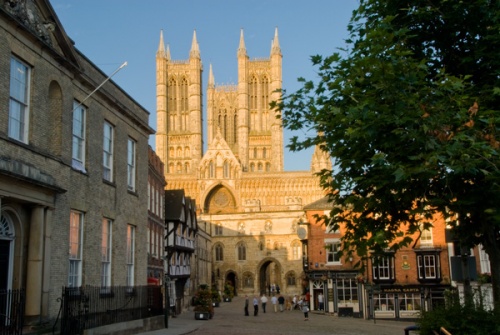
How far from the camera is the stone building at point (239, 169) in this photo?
8550cm

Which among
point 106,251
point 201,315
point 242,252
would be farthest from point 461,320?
point 242,252

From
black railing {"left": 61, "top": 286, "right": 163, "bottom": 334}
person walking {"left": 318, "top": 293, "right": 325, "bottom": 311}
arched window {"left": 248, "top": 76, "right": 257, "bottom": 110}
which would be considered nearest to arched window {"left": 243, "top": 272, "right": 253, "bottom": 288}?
person walking {"left": 318, "top": 293, "right": 325, "bottom": 311}

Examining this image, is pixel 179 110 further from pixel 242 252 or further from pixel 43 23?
pixel 43 23

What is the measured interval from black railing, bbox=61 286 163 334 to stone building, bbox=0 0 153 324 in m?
0.41

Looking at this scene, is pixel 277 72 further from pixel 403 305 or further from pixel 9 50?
pixel 9 50

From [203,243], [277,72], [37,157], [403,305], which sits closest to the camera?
[37,157]

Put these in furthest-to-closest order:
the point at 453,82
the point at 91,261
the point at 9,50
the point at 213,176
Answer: the point at 213,176 → the point at 91,261 → the point at 9,50 → the point at 453,82

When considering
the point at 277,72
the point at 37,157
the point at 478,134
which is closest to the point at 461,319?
the point at 478,134

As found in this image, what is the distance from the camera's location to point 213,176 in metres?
108

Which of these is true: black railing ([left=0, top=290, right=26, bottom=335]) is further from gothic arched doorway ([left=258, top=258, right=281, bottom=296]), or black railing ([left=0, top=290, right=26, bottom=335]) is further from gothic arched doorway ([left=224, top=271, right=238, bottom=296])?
gothic arched doorway ([left=224, top=271, right=238, bottom=296])

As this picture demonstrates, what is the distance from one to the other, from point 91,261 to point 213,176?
88476 millimetres

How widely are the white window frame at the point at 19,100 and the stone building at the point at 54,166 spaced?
1.0 inches

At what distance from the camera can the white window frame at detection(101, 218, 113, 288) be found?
20.8m

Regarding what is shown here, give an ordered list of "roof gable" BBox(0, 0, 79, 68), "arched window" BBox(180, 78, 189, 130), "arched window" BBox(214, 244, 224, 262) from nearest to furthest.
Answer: "roof gable" BBox(0, 0, 79, 68) < "arched window" BBox(214, 244, 224, 262) < "arched window" BBox(180, 78, 189, 130)
